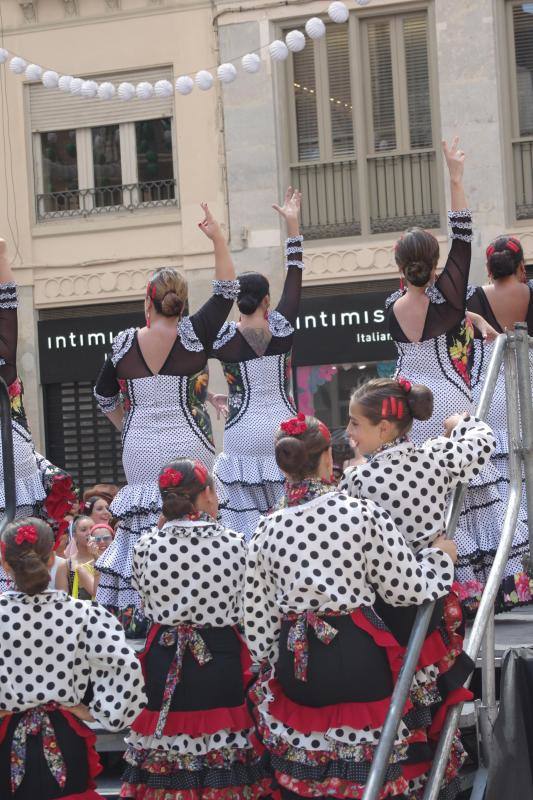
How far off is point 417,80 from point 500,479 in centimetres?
1041

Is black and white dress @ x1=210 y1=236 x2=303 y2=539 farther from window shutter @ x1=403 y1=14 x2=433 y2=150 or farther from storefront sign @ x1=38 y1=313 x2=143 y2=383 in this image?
storefront sign @ x1=38 y1=313 x2=143 y2=383

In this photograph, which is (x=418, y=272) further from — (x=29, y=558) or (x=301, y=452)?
(x=29, y=558)

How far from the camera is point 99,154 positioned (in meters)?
16.9

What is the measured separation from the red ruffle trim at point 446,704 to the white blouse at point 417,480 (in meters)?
0.52

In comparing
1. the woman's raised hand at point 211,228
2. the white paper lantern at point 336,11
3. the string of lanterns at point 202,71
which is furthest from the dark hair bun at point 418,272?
the white paper lantern at point 336,11

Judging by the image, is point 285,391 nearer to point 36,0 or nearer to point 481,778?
point 481,778

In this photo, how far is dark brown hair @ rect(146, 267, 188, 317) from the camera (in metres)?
6.36

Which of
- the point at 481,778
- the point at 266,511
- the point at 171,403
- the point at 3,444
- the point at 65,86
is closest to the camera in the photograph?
the point at 481,778

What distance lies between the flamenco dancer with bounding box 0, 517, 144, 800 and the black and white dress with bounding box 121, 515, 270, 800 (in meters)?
0.40

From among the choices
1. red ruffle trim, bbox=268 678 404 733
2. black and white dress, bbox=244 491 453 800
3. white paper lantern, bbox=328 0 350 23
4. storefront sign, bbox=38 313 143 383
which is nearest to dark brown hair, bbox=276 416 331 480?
black and white dress, bbox=244 491 453 800

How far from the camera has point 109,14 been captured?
16578 mm

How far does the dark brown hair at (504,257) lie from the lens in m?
6.60

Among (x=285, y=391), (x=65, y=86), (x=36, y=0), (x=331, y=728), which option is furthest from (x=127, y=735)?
(x=36, y=0)

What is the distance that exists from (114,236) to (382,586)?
41.7 feet
